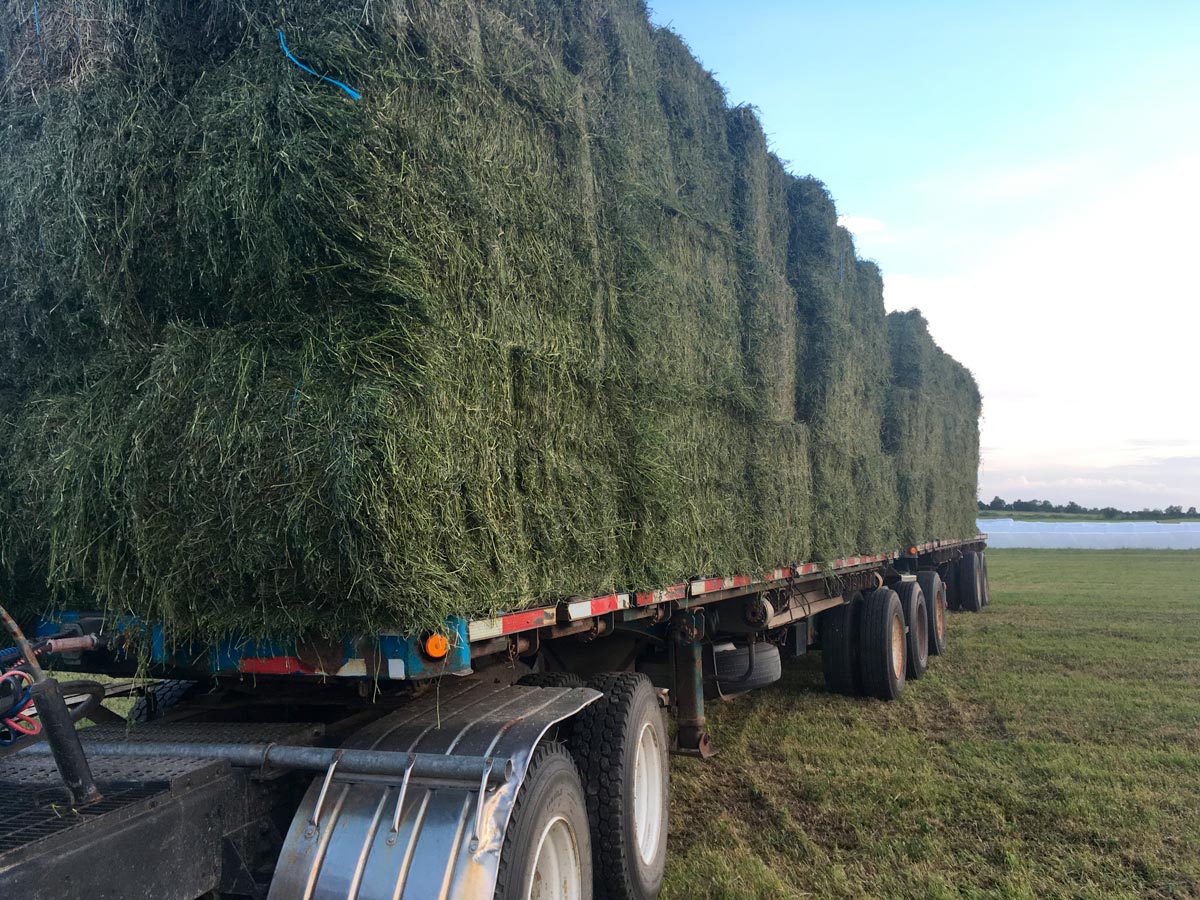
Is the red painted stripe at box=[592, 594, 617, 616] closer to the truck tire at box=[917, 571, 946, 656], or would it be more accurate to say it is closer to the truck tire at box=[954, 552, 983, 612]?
the truck tire at box=[917, 571, 946, 656]

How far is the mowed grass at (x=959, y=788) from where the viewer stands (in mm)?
Result: 4480

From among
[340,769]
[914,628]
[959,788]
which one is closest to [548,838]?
[340,769]

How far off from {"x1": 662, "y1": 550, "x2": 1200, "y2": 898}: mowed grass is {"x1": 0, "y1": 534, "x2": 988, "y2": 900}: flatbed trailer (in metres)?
1.03

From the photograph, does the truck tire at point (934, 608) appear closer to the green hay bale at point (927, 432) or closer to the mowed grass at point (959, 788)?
the green hay bale at point (927, 432)

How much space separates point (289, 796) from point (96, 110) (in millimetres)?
2528

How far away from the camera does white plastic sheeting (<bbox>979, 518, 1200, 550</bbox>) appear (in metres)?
47.9

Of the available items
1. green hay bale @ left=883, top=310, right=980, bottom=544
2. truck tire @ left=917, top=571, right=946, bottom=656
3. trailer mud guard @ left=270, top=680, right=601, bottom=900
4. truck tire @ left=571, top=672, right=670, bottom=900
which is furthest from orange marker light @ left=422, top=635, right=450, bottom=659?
truck tire @ left=917, top=571, right=946, bottom=656

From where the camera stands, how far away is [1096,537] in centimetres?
4956

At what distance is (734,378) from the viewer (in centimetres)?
589

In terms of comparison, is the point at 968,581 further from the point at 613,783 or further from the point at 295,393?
the point at 295,393

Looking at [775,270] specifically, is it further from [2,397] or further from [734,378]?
[2,397]

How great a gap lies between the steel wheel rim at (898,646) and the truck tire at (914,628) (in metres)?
0.19

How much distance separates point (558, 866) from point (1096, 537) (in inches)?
2137

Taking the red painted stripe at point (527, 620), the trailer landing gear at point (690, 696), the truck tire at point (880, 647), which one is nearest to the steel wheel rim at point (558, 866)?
the red painted stripe at point (527, 620)
